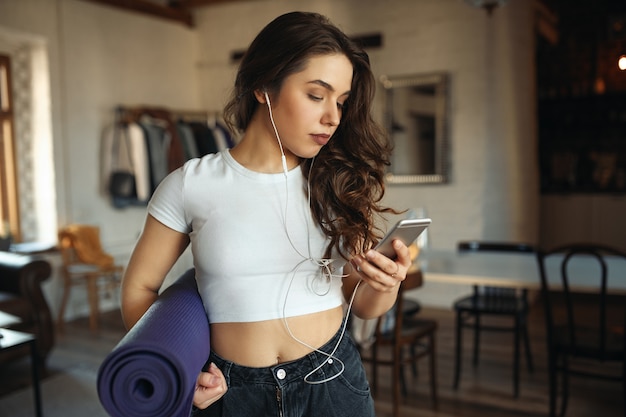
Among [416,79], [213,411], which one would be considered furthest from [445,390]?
[416,79]

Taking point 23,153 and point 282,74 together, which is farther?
point 23,153

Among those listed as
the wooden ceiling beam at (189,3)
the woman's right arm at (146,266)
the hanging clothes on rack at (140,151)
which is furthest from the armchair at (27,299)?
the wooden ceiling beam at (189,3)

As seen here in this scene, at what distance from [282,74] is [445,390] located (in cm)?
264

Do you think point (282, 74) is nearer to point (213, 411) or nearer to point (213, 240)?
point (213, 240)

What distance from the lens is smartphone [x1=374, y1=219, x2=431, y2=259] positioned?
886mm

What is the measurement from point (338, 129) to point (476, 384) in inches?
101

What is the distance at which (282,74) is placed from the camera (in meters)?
1.01

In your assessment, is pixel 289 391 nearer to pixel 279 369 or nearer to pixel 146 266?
pixel 279 369

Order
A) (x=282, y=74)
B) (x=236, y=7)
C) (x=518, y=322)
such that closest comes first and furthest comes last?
(x=282, y=74)
(x=518, y=322)
(x=236, y=7)

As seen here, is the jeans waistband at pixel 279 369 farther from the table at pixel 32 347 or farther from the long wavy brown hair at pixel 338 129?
the table at pixel 32 347

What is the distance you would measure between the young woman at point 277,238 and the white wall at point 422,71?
4.14 meters

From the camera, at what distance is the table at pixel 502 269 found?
256 cm

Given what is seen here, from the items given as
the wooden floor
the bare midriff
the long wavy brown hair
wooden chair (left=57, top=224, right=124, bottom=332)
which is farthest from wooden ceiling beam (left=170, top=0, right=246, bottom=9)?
the bare midriff

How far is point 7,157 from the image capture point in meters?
4.92
